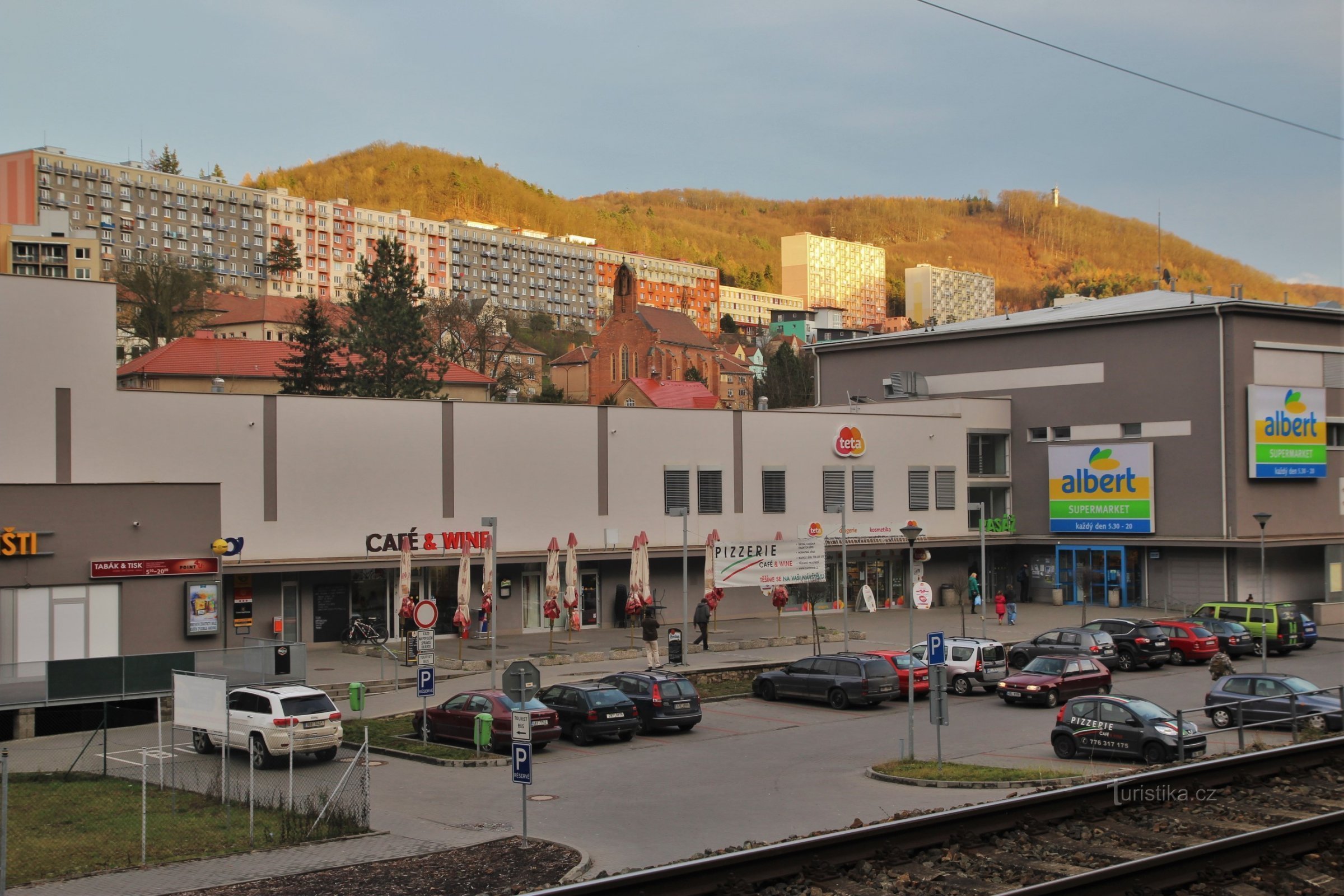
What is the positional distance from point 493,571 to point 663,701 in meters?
9.30

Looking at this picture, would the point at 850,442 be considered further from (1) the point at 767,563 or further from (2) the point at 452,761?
(2) the point at 452,761

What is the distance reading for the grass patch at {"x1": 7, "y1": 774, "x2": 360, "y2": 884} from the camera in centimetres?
1631

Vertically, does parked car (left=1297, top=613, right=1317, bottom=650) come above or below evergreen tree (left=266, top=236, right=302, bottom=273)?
below

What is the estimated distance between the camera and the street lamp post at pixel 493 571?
2958 centimetres

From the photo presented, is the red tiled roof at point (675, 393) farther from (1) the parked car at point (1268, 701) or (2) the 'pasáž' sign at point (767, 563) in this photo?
(1) the parked car at point (1268, 701)

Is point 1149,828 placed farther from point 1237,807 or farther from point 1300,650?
point 1300,650

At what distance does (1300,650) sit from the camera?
39.9m

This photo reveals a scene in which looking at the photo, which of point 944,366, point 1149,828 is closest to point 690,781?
point 1149,828

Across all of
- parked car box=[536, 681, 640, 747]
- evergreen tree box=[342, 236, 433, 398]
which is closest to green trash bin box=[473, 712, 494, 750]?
parked car box=[536, 681, 640, 747]

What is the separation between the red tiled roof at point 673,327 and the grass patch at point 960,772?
441 ft

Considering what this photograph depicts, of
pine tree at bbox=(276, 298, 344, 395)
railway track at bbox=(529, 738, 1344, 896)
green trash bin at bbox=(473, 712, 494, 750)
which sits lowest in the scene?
green trash bin at bbox=(473, 712, 494, 750)

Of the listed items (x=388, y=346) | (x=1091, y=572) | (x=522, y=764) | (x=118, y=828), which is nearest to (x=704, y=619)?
(x=1091, y=572)

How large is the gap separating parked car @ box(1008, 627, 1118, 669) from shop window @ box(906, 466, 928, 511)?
1706cm

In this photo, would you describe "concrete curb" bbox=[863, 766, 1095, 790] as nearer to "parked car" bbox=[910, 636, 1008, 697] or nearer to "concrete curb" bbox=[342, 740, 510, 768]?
"concrete curb" bbox=[342, 740, 510, 768]
